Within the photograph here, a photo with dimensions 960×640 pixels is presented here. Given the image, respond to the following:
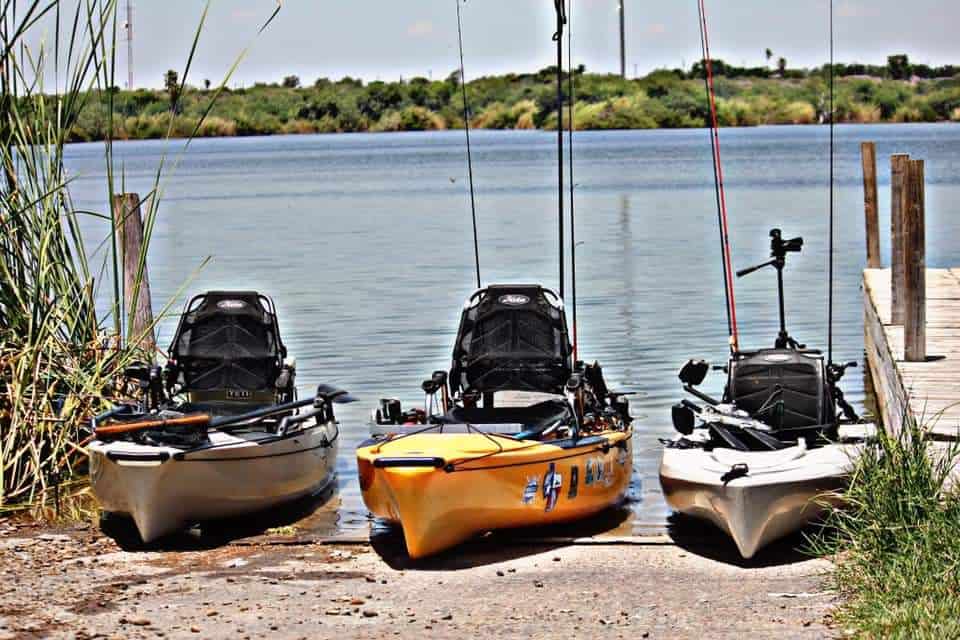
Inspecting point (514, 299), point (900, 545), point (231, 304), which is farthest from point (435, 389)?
point (900, 545)

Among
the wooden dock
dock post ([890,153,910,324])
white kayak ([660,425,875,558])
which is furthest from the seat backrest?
dock post ([890,153,910,324])

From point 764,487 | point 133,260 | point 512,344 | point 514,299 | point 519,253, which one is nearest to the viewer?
point 764,487

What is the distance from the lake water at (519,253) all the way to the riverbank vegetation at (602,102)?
4787cm

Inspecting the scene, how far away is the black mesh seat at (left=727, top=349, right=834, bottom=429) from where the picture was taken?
434 inches

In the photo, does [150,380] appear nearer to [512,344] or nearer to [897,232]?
[512,344]

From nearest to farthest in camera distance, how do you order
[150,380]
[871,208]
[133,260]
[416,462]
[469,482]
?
[416,462]
[469,482]
[150,380]
[133,260]
[871,208]

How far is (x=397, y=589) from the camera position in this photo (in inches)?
383

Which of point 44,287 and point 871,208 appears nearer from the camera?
point 44,287

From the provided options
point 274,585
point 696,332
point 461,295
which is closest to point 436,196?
point 461,295

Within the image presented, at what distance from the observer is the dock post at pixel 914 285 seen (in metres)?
13.7

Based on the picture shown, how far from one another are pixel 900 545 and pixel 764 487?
50.1 inches

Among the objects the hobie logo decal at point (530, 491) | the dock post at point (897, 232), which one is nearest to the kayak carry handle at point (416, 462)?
the hobie logo decal at point (530, 491)

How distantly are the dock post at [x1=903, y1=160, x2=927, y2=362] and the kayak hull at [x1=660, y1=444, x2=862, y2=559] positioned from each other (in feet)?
11.7

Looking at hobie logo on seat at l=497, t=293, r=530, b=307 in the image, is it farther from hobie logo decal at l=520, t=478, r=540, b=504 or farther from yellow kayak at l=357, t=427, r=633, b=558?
hobie logo decal at l=520, t=478, r=540, b=504
